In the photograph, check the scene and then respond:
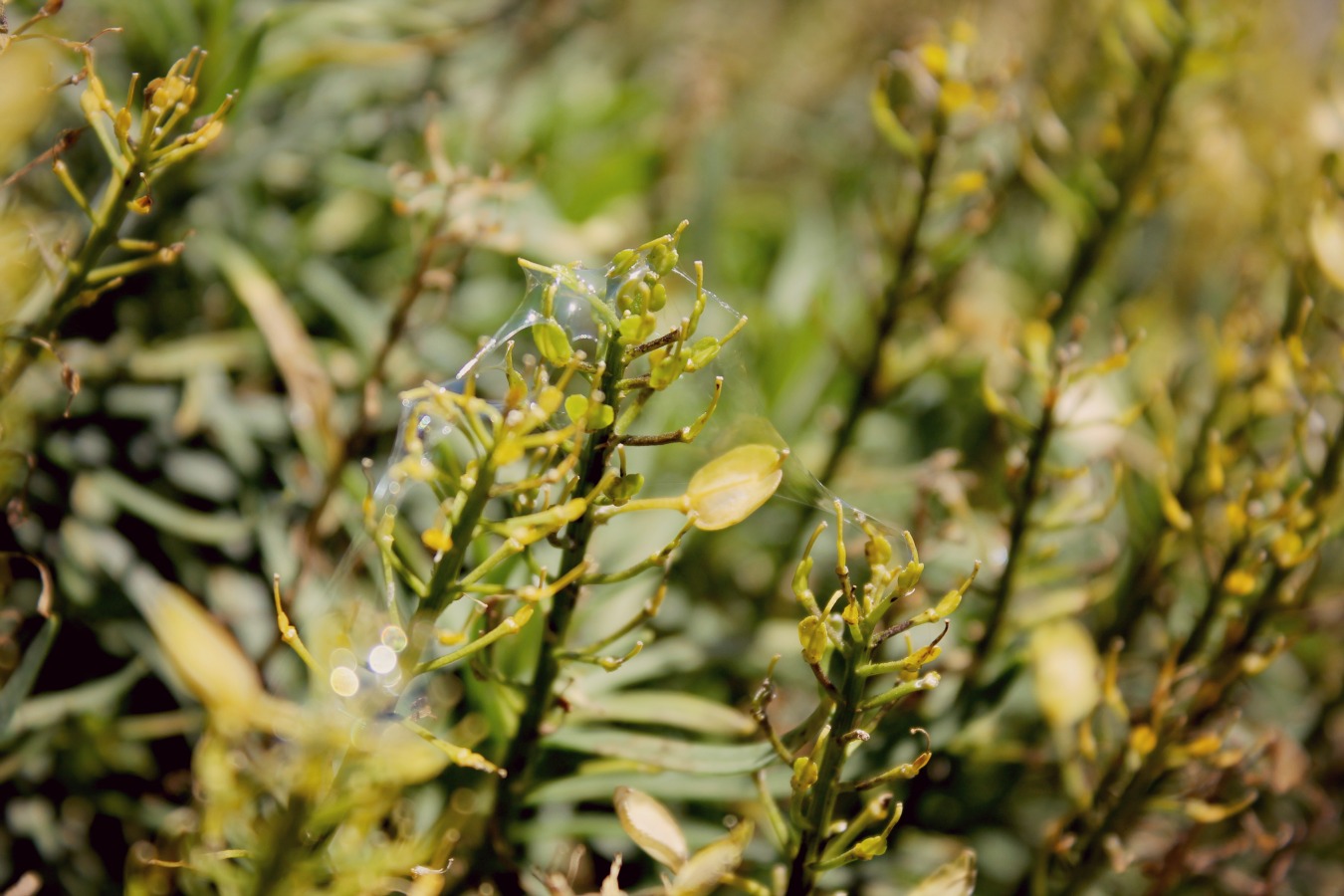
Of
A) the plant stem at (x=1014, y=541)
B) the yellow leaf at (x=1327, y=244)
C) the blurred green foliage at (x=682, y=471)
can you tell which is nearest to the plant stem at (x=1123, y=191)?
the blurred green foliage at (x=682, y=471)

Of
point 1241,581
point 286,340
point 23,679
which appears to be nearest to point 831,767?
point 1241,581

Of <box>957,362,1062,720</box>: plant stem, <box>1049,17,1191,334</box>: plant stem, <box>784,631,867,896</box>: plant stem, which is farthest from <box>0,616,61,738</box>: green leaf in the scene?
<box>1049,17,1191,334</box>: plant stem

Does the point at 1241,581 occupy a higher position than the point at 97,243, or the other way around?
the point at 97,243

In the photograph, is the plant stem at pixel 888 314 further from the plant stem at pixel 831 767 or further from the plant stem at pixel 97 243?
the plant stem at pixel 97 243

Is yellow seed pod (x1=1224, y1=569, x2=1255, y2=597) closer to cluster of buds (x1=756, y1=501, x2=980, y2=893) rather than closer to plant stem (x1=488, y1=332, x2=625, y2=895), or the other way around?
cluster of buds (x1=756, y1=501, x2=980, y2=893)

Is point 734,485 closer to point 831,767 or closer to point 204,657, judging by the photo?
point 831,767
